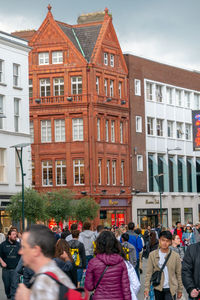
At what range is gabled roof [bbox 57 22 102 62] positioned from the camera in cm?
6394

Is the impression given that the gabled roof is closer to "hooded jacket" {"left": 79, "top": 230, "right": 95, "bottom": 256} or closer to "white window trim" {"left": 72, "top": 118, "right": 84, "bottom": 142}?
"white window trim" {"left": 72, "top": 118, "right": 84, "bottom": 142}

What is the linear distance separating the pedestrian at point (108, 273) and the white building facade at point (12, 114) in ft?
131

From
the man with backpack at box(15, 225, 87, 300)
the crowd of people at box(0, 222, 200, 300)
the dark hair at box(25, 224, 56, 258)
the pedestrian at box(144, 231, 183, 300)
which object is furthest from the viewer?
the pedestrian at box(144, 231, 183, 300)

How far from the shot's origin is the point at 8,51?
2044 inches

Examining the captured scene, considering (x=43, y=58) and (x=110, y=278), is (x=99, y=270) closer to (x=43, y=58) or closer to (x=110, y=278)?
(x=110, y=278)

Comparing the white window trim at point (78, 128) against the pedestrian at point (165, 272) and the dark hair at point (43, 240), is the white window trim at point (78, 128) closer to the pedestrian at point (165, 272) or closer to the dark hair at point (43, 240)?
the pedestrian at point (165, 272)

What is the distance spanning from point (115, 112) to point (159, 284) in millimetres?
53008

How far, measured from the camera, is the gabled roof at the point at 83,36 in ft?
210

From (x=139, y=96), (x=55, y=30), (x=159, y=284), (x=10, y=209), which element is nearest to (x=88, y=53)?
(x=55, y=30)

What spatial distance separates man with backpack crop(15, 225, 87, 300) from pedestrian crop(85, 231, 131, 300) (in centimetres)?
433

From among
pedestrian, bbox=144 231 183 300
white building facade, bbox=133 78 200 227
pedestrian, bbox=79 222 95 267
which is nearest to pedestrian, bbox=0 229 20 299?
pedestrian, bbox=79 222 95 267

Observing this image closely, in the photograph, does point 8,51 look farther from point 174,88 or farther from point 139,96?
point 174,88

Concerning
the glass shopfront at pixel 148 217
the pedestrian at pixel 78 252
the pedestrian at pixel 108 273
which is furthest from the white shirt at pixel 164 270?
the glass shopfront at pixel 148 217

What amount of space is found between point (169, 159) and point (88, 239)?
5479 centimetres
